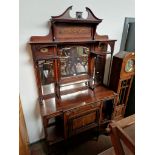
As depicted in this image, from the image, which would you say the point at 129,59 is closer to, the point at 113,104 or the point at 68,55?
the point at 113,104

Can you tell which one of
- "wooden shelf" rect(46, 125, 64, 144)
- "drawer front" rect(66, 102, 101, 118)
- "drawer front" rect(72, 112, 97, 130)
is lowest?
"wooden shelf" rect(46, 125, 64, 144)

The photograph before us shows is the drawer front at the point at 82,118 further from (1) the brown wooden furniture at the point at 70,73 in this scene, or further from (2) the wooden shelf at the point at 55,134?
(2) the wooden shelf at the point at 55,134

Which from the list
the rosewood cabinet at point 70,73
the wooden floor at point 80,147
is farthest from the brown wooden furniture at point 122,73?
the wooden floor at point 80,147

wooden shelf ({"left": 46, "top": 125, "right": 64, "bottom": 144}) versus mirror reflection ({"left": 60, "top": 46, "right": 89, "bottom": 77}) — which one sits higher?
mirror reflection ({"left": 60, "top": 46, "right": 89, "bottom": 77})

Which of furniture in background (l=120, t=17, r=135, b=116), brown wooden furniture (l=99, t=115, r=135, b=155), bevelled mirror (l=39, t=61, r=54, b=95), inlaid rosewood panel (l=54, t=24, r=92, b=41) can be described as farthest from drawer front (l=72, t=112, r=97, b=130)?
inlaid rosewood panel (l=54, t=24, r=92, b=41)

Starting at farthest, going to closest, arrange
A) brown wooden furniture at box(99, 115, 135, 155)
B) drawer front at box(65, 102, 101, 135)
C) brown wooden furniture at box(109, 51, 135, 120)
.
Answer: brown wooden furniture at box(109, 51, 135, 120) < drawer front at box(65, 102, 101, 135) < brown wooden furniture at box(99, 115, 135, 155)

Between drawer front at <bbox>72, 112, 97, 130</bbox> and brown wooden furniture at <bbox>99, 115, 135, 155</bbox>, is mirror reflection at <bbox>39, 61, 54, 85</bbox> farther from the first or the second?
brown wooden furniture at <bbox>99, 115, 135, 155</bbox>

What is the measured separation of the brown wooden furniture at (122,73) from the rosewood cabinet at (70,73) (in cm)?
13

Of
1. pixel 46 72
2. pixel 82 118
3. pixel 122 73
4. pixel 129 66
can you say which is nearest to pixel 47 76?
pixel 46 72

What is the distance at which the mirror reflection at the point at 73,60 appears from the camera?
155 cm

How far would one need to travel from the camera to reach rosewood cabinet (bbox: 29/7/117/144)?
139cm

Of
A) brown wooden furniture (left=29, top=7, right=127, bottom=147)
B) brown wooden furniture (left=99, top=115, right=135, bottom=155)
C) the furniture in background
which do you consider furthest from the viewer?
the furniture in background
